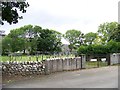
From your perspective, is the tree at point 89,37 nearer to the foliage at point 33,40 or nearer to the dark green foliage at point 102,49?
the foliage at point 33,40

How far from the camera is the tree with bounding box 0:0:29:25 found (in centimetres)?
1900

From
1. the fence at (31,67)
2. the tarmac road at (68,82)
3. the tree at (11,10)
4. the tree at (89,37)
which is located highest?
the tree at (89,37)

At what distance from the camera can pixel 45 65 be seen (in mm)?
19672

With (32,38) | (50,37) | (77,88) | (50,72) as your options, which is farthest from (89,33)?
(77,88)

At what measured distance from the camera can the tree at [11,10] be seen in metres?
19.0

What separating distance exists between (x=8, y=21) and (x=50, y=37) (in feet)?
287

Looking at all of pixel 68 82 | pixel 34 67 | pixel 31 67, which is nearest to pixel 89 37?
pixel 34 67

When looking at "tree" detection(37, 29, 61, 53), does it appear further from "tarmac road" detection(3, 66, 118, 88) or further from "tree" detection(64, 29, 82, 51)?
"tarmac road" detection(3, 66, 118, 88)

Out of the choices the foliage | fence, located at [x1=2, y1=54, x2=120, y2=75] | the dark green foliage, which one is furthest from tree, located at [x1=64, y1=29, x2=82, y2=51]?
fence, located at [x1=2, y1=54, x2=120, y2=75]

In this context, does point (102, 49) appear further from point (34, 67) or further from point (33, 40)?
point (33, 40)

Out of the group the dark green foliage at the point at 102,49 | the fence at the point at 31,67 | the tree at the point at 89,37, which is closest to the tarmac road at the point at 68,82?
the fence at the point at 31,67

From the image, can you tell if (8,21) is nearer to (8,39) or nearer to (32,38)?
(8,39)

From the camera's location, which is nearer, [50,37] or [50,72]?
[50,72]

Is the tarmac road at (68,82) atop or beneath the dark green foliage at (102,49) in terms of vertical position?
beneath
